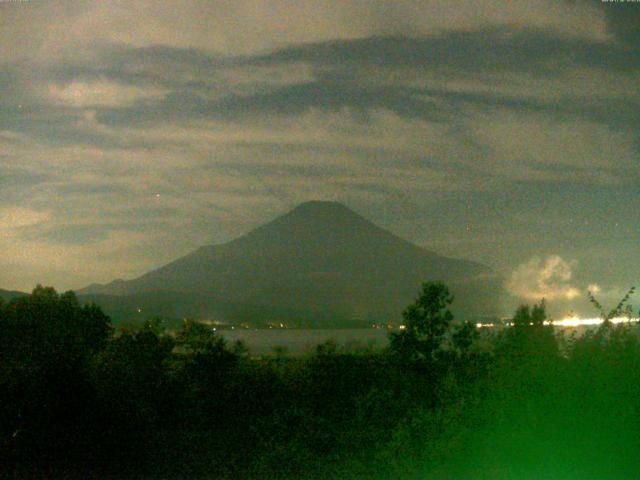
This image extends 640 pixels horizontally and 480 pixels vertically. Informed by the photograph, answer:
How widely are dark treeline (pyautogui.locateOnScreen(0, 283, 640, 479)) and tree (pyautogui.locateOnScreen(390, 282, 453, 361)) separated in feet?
0.09

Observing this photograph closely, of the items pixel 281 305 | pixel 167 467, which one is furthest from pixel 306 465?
pixel 281 305

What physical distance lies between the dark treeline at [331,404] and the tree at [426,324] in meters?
0.03

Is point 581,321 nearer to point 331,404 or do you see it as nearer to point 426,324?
point 331,404

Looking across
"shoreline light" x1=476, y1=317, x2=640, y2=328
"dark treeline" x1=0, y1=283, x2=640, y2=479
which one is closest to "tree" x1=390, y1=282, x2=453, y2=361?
"dark treeline" x1=0, y1=283, x2=640, y2=479

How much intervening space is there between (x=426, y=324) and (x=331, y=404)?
9.15ft

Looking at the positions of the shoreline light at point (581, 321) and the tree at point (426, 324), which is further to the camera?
the tree at point (426, 324)

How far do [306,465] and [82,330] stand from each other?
10.3m

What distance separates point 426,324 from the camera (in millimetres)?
14180

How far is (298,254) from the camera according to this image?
247 ft

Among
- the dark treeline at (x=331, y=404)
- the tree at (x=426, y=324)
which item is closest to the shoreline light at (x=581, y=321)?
the dark treeline at (x=331, y=404)

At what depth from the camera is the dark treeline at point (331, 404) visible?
8000 mm

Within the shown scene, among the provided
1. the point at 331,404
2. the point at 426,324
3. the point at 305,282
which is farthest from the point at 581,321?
the point at 305,282

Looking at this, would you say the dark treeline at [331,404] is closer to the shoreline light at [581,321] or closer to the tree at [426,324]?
the tree at [426,324]

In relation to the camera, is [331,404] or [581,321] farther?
[331,404]
